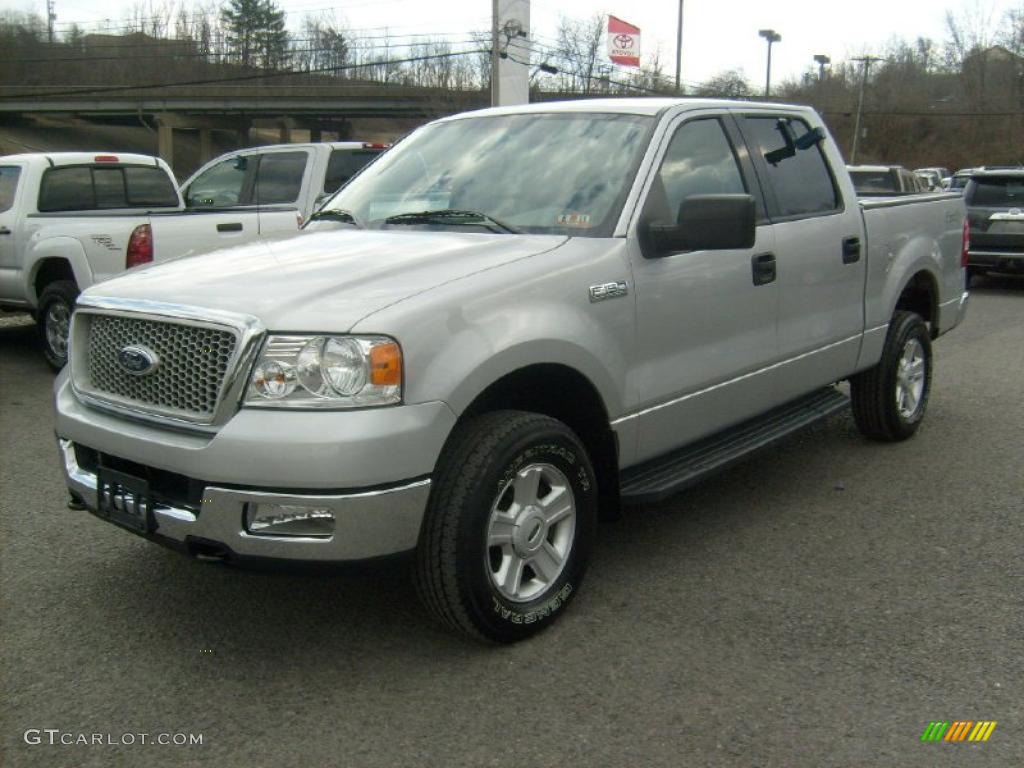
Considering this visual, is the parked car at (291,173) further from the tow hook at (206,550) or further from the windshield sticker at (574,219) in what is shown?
the tow hook at (206,550)

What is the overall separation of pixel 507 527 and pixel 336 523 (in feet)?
2.20

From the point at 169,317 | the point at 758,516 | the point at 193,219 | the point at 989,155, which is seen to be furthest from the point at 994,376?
the point at 989,155

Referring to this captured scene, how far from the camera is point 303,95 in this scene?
73.0m

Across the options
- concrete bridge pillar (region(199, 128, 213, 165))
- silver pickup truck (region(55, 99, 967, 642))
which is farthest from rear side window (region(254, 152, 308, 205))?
concrete bridge pillar (region(199, 128, 213, 165))

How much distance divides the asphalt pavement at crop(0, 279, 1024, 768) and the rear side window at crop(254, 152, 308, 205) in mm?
6394

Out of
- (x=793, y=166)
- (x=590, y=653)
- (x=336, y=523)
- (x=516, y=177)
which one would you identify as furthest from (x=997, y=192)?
(x=336, y=523)

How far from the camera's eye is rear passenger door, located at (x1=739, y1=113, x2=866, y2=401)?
193 inches

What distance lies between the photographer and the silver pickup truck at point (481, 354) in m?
3.12

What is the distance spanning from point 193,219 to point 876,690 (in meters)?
6.68

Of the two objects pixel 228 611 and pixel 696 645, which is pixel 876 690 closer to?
pixel 696 645

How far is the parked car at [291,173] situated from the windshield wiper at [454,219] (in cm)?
669

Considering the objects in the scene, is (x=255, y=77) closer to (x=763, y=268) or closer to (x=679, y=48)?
(x=679, y=48)

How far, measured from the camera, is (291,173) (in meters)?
11.1

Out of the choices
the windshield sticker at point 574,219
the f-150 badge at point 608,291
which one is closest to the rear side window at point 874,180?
the windshield sticker at point 574,219
